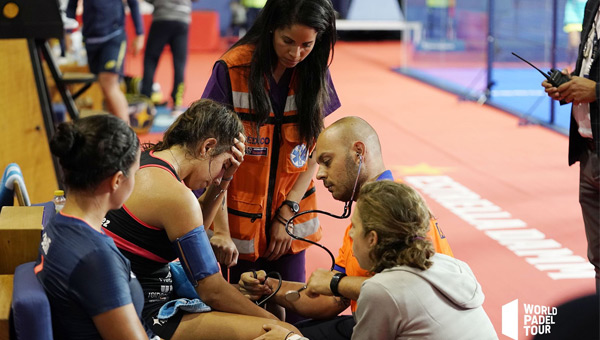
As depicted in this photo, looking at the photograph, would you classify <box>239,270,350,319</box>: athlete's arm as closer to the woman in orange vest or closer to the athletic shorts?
the woman in orange vest

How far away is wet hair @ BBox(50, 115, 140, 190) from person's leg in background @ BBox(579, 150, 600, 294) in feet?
6.77

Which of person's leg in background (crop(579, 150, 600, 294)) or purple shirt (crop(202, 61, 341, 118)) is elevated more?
purple shirt (crop(202, 61, 341, 118))

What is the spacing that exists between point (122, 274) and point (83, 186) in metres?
0.23

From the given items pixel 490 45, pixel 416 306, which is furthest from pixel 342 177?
pixel 490 45

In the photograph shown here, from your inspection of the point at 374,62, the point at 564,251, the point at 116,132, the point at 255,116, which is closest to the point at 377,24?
the point at 374,62

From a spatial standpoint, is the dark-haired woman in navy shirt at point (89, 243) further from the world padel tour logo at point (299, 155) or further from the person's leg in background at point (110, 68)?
the person's leg in background at point (110, 68)

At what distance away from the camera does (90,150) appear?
1.75m

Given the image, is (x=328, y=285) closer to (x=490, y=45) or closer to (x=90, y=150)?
(x=90, y=150)

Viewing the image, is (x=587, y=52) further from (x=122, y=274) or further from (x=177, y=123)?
(x=122, y=274)

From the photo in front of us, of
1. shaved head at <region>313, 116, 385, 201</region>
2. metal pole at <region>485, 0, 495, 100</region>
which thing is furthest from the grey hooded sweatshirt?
metal pole at <region>485, 0, 495, 100</region>

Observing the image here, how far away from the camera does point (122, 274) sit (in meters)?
1.77

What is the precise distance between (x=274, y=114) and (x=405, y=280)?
107cm

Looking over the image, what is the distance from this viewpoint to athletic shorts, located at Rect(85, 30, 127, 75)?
6.36 m

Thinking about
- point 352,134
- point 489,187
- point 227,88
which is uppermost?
point 227,88
